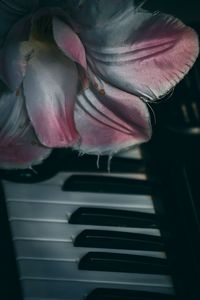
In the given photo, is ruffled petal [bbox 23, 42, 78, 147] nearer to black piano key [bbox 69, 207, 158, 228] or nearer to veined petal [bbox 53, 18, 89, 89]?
veined petal [bbox 53, 18, 89, 89]

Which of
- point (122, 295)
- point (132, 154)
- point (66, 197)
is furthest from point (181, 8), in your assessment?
point (122, 295)

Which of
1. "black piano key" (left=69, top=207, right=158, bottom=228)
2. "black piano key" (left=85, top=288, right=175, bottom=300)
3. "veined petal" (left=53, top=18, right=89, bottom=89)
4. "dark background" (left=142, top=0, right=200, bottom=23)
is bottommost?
"black piano key" (left=85, top=288, right=175, bottom=300)

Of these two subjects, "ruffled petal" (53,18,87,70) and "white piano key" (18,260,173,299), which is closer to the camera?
"ruffled petal" (53,18,87,70)

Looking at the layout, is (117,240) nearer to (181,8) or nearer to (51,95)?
(51,95)

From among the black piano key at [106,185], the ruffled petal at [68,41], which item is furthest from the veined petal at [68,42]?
the black piano key at [106,185]

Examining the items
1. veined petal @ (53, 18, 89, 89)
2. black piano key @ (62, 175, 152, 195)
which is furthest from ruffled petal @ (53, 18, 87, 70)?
black piano key @ (62, 175, 152, 195)

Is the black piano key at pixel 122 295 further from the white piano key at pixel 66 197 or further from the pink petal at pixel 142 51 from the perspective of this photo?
the pink petal at pixel 142 51
